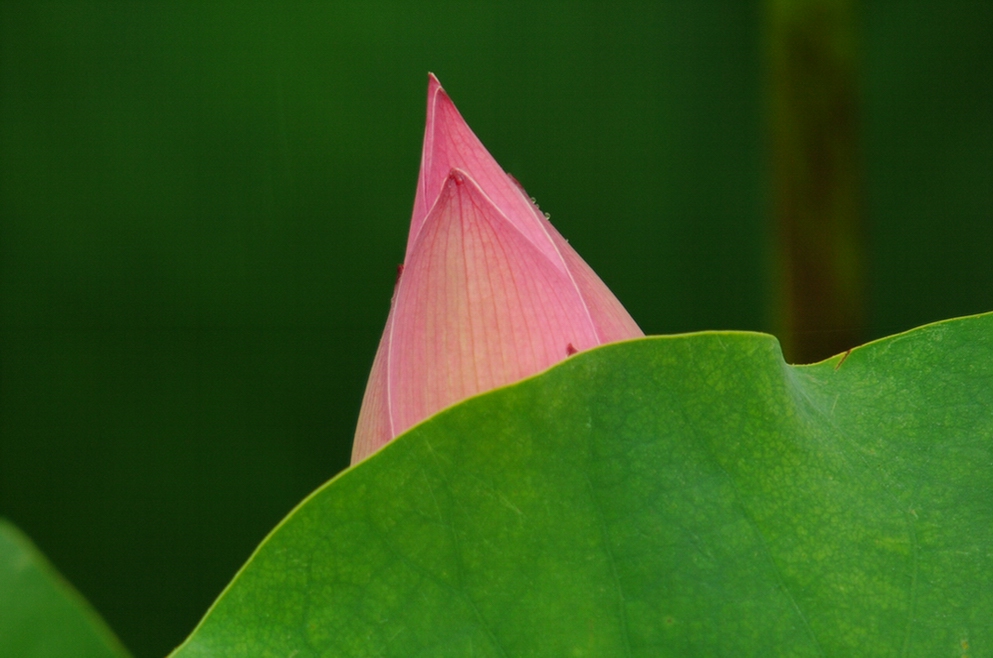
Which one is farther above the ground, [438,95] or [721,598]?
[438,95]

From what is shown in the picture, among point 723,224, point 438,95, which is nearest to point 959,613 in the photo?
point 438,95

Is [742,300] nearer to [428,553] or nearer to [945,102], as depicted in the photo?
[945,102]

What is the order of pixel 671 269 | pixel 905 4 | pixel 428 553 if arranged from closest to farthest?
pixel 428 553
pixel 905 4
pixel 671 269

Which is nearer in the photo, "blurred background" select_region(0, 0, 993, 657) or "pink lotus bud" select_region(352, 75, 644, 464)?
"pink lotus bud" select_region(352, 75, 644, 464)

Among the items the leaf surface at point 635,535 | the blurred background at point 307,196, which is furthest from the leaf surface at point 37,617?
the blurred background at point 307,196

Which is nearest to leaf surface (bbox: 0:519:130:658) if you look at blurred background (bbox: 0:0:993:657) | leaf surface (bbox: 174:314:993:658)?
leaf surface (bbox: 174:314:993:658)

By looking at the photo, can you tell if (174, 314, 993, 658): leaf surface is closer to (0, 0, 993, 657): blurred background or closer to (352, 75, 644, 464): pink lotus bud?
(352, 75, 644, 464): pink lotus bud

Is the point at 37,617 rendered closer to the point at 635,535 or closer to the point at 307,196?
the point at 635,535
